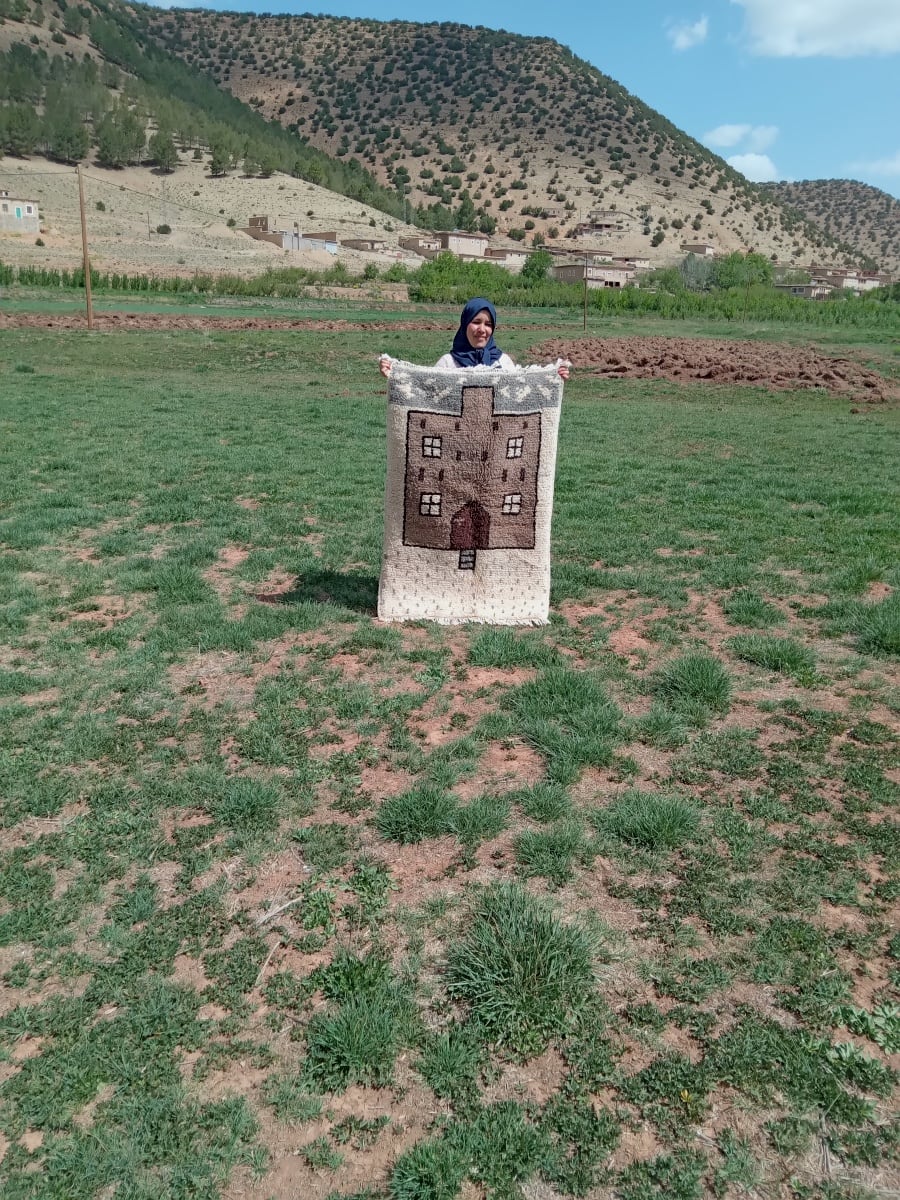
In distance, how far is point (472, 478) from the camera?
5047 mm

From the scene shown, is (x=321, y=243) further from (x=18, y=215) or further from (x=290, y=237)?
(x=18, y=215)

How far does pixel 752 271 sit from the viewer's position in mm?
67688

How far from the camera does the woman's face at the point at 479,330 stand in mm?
5039

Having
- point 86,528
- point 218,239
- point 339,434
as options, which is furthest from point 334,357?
point 218,239

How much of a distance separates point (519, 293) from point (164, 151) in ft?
182

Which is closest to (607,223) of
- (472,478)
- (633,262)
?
(633,262)

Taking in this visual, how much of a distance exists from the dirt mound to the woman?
557 inches

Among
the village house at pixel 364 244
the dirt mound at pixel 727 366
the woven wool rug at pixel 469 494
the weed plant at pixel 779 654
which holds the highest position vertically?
the village house at pixel 364 244

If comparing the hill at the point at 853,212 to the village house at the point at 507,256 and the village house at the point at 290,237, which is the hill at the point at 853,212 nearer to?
the village house at the point at 507,256

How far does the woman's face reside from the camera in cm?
504

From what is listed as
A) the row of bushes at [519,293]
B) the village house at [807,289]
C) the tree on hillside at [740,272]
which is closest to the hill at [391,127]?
the village house at [807,289]

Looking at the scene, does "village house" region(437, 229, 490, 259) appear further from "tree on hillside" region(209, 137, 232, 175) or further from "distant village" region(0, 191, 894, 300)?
"tree on hillside" region(209, 137, 232, 175)

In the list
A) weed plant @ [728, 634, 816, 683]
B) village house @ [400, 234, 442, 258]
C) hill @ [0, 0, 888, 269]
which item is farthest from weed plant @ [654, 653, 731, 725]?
hill @ [0, 0, 888, 269]

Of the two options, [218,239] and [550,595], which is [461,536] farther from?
[218,239]
